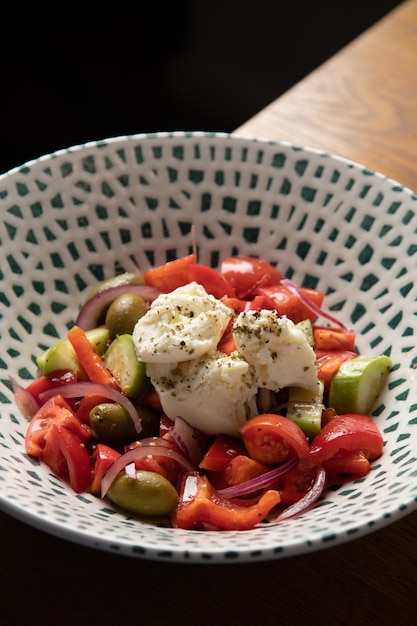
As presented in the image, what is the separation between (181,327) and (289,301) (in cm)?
42

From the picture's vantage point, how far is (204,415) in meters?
2.03

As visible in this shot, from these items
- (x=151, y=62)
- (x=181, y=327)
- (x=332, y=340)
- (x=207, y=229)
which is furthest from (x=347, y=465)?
(x=151, y=62)

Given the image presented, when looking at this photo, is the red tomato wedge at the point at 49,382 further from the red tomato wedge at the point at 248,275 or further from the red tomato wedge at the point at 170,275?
the red tomato wedge at the point at 248,275

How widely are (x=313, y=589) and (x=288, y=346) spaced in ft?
1.96

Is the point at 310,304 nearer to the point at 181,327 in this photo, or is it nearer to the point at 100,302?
the point at 181,327

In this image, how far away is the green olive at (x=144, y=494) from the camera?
1864 millimetres

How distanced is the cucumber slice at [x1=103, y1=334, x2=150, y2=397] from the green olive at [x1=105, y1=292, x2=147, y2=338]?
70mm

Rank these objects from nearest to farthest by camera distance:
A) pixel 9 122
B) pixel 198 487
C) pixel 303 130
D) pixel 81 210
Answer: pixel 198 487 < pixel 81 210 < pixel 303 130 < pixel 9 122

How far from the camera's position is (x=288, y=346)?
2.01 metres

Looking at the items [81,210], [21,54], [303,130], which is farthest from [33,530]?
[21,54]

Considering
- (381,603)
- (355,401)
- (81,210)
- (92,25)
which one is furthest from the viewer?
(92,25)

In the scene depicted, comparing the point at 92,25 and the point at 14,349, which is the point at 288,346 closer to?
the point at 14,349

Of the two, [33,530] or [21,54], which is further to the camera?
[21,54]

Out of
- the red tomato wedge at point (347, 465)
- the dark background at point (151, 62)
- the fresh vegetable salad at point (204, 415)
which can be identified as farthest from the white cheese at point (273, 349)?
the dark background at point (151, 62)
